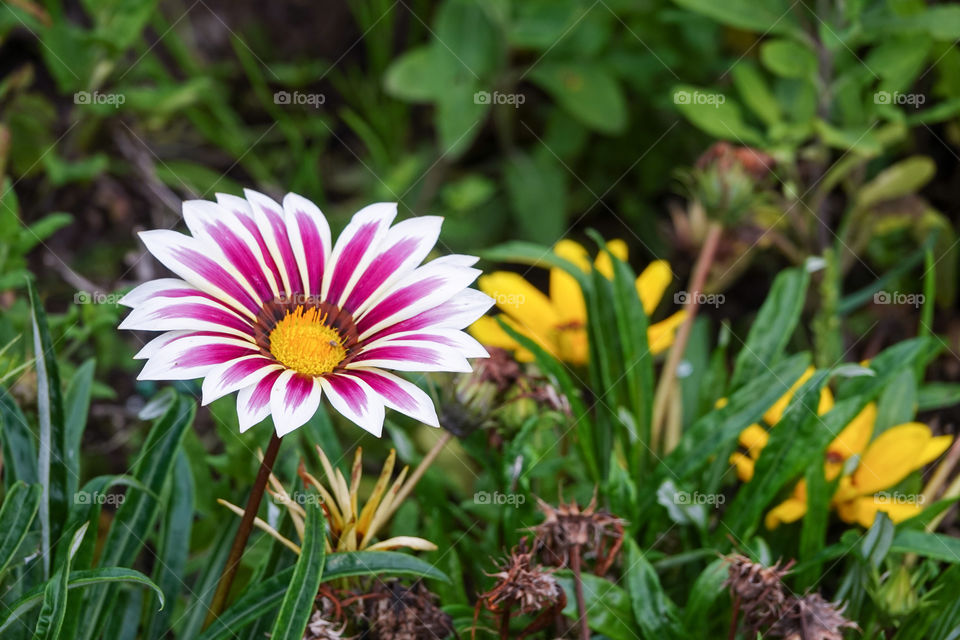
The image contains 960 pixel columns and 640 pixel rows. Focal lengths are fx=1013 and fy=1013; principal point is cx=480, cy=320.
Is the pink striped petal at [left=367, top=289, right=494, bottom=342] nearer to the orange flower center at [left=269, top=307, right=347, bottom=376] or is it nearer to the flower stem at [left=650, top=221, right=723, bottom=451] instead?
the orange flower center at [left=269, top=307, right=347, bottom=376]

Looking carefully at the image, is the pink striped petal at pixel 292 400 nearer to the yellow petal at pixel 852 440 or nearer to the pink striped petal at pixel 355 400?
the pink striped petal at pixel 355 400

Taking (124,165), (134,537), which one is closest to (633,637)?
(134,537)

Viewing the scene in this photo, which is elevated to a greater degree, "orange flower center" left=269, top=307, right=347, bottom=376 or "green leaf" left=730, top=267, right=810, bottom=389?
"green leaf" left=730, top=267, right=810, bottom=389

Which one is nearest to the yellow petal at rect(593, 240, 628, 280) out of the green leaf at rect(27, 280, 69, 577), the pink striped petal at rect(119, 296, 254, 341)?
the pink striped petal at rect(119, 296, 254, 341)

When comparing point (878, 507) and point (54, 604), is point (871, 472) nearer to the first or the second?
point (878, 507)

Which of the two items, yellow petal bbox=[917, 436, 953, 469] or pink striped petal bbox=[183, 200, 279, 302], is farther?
yellow petal bbox=[917, 436, 953, 469]

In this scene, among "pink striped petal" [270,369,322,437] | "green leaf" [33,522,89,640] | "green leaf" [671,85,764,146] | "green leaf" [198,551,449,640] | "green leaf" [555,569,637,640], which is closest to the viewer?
"pink striped petal" [270,369,322,437]

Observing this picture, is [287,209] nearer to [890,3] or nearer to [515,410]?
[515,410]
